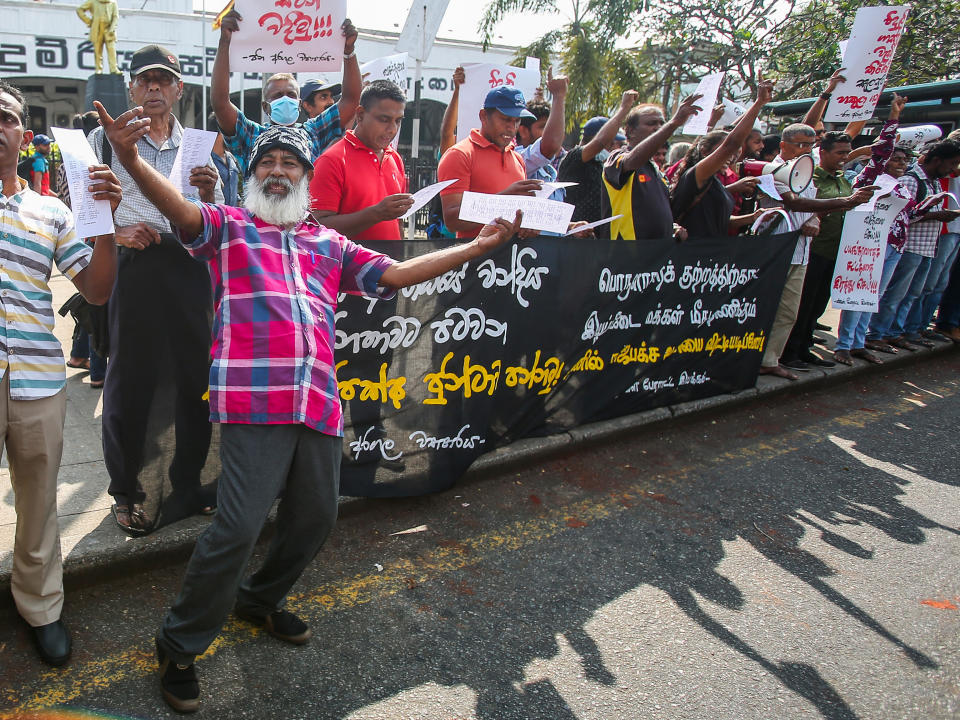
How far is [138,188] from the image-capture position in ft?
9.21

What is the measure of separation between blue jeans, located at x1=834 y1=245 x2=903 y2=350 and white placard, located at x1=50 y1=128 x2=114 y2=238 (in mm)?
6829

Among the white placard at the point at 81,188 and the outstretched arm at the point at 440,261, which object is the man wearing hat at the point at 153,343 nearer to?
the white placard at the point at 81,188

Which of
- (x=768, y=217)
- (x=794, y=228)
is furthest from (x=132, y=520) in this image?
(x=794, y=228)

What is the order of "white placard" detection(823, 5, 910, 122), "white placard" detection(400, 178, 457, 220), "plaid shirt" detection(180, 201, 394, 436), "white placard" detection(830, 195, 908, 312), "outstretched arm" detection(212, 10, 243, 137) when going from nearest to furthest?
"plaid shirt" detection(180, 201, 394, 436) < "white placard" detection(400, 178, 457, 220) < "outstretched arm" detection(212, 10, 243, 137) < "white placard" detection(830, 195, 908, 312) < "white placard" detection(823, 5, 910, 122)

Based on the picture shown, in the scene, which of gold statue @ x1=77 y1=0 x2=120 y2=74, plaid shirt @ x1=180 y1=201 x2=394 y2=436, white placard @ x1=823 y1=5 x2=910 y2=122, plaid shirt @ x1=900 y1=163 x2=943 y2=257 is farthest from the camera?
gold statue @ x1=77 y1=0 x2=120 y2=74

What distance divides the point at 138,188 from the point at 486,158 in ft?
7.45

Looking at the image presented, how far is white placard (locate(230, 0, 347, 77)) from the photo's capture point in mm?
3930

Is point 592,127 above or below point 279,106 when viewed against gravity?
above

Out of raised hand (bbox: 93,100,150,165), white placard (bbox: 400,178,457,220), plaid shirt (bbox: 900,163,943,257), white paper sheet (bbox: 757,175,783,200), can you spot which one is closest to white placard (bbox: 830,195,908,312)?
plaid shirt (bbox: 900,163,943,257)

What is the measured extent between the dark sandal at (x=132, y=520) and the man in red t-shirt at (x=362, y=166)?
1553 millimetres

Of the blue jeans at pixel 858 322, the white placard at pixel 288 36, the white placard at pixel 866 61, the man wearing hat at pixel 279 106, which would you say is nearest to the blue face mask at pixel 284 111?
the man wearing hat at pixel 279 106

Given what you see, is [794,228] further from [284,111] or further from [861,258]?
[284,111]

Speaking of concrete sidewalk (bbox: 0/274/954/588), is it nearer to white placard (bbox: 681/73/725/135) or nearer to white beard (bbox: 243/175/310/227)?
white beard (bbox: 243/175/310/227)

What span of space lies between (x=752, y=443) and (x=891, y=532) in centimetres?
135
